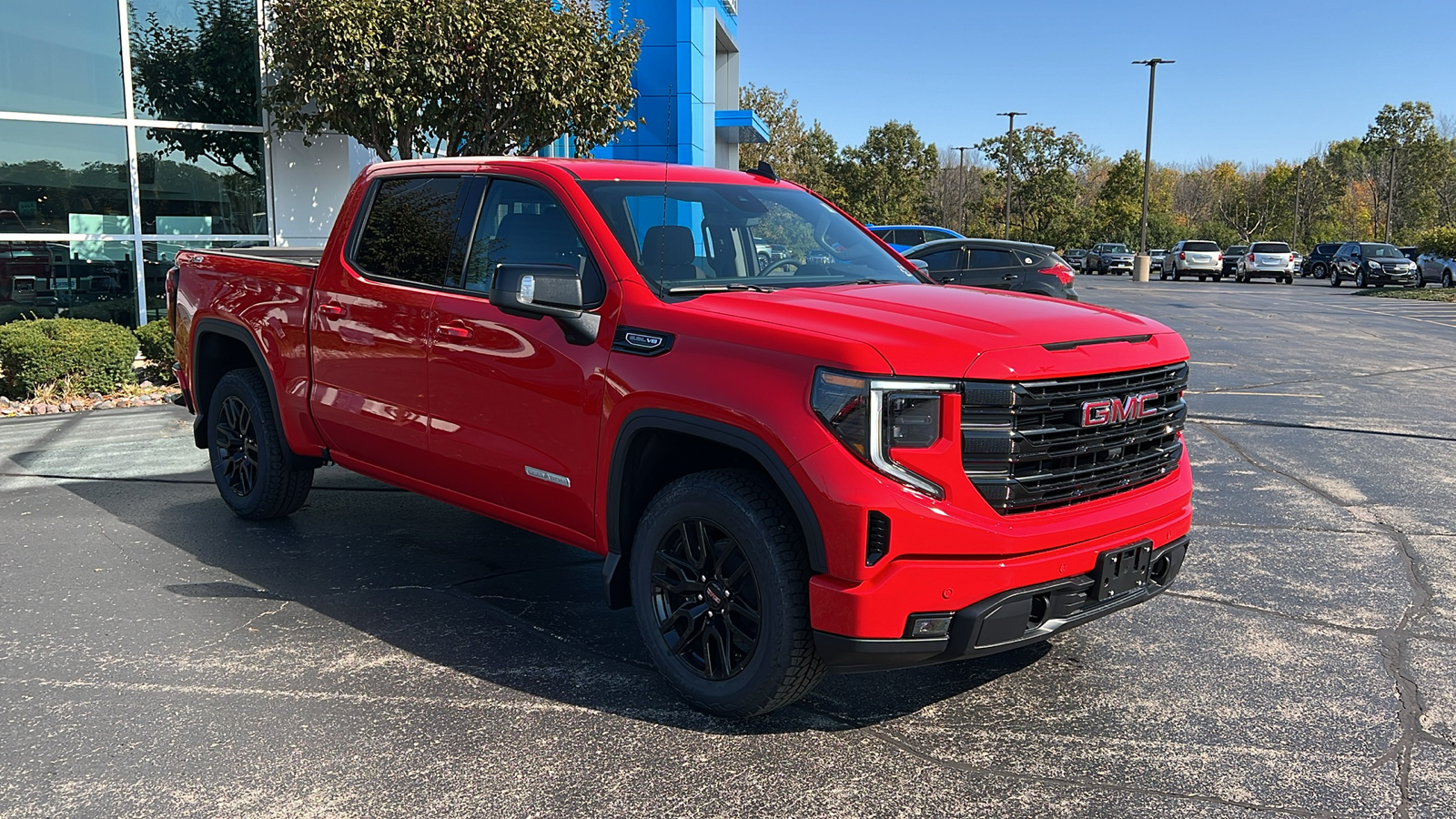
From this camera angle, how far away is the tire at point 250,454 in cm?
602

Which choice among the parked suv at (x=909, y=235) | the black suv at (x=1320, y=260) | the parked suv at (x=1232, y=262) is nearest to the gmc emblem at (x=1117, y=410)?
the parked suv at (x=909, y=235)

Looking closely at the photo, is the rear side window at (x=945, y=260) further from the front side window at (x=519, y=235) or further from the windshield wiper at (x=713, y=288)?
the windshield wiper at (x=713, y=288)

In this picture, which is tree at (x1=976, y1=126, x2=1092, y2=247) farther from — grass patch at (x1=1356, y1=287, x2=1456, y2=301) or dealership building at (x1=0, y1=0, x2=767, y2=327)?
dealership building at (x1=0, y1=0, x2=767, y2=327)

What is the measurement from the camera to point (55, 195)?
12.9 m

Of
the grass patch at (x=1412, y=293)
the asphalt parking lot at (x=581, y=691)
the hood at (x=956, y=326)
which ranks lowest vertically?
the asphalt parking lot at (x=581, y=691)

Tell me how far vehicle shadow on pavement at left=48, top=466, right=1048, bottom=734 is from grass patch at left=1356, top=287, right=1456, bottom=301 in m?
33.1

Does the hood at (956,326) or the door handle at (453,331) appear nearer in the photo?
the hood at (956,326)

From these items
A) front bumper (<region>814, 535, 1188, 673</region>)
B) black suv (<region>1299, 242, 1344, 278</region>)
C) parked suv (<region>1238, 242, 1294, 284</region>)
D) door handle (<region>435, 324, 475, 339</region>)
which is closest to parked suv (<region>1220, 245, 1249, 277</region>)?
parked suv (<region>1238, 242, 1294, 284</region>)

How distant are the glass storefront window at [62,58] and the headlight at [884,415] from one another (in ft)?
41.9

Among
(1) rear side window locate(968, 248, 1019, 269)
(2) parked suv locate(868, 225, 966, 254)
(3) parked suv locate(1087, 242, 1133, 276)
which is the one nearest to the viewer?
(1) rear side window locate(968, 248, 1019, 269)

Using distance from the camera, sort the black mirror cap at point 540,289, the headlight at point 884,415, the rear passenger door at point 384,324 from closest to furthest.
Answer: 1. the headlight at point 884,415
2. the black mirror cap at point 540,289
3. the rear passenger door at point 384,324

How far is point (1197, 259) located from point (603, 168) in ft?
154

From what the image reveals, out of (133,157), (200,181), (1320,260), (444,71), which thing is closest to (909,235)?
(444,71)

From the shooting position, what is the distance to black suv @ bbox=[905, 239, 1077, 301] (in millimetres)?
16375
